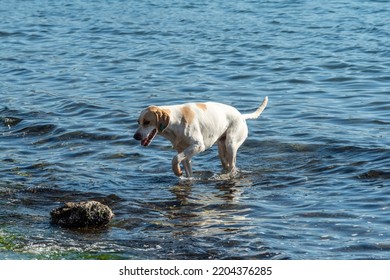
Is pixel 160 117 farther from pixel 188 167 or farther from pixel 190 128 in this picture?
pixel 188 167

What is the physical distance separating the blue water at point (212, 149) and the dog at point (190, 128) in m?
0.49

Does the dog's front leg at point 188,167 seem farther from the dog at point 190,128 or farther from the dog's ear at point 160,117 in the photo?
the dog's ear at point 160,117

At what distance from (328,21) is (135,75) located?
7.72m

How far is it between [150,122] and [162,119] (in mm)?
146

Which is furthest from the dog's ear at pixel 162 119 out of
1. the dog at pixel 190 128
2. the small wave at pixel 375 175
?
the small wave at pixel 375 175

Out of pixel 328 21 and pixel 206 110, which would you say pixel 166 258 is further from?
pixel 328 21

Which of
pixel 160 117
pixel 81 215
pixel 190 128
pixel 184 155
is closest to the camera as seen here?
pixel 81 215

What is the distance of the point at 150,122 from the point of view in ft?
34.0

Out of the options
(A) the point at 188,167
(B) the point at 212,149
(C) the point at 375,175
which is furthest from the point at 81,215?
(B) the point at 212,149

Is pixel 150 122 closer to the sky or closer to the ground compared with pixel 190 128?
closer to the sky

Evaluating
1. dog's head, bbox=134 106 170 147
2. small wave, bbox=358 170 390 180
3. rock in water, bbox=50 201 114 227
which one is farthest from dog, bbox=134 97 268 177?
small wave, bbox=358 170 390 180

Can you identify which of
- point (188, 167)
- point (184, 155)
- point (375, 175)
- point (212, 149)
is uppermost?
point (184, 155)

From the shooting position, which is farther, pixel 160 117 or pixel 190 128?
pixel 190 128

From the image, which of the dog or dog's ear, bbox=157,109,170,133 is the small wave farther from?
dog's ear, bbox=157,109,170,133
